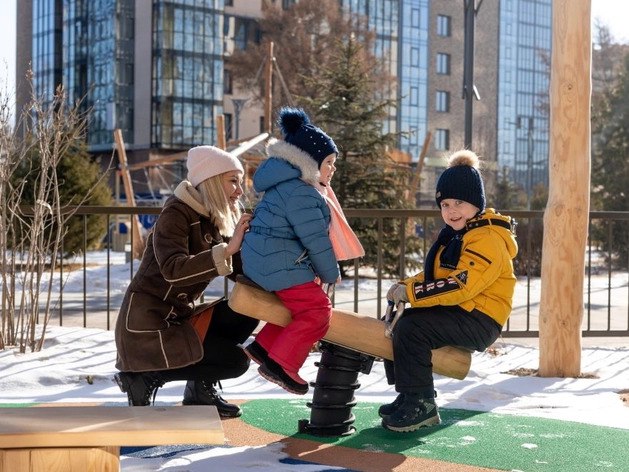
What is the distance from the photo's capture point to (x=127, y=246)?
3372cm

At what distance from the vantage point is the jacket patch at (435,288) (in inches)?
196

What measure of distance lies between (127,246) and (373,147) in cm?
1525

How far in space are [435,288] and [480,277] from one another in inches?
9.0

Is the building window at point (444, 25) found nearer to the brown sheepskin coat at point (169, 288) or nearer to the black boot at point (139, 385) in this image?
the brown sheepskin coat at point (169, 288)

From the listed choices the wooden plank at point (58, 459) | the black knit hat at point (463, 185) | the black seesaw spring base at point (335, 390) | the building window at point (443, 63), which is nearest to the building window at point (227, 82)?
the building window at point (443, 63)

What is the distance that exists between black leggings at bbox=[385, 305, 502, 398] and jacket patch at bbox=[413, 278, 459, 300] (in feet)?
0.37

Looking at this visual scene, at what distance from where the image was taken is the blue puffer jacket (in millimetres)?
4867

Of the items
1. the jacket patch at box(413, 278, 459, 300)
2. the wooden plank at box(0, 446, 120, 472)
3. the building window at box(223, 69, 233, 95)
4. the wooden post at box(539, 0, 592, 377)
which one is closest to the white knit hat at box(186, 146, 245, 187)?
the jacket patch at box(413, 278, 459, 300)

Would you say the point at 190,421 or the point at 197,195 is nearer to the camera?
the point at 190,421

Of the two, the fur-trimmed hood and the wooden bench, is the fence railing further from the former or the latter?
the wooden bench

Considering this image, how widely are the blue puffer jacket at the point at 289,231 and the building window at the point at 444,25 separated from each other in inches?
2967

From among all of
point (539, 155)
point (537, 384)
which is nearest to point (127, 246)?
point (537, 384)

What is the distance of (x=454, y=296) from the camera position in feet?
16.4

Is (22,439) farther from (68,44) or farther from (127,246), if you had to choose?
(68,44)
